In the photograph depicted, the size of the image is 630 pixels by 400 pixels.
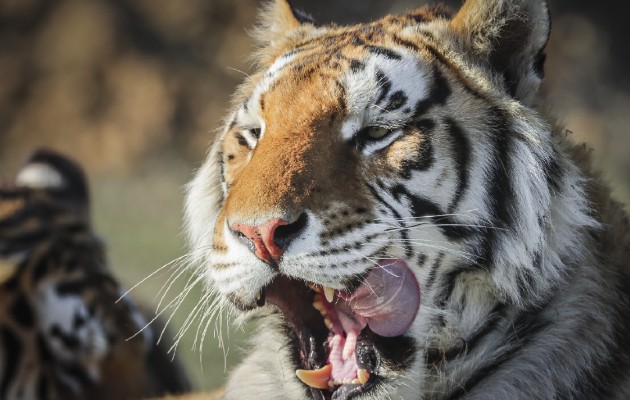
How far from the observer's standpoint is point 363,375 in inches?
77.0

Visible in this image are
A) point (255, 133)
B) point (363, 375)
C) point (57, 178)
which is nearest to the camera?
point (363, 375)

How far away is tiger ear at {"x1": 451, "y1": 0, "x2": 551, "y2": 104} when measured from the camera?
209 cm

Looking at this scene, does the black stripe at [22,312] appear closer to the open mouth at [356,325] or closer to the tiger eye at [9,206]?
the tiger eye at [9,206]

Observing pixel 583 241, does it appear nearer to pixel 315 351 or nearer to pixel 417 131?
pixel 417 131

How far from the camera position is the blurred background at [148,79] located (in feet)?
27.4

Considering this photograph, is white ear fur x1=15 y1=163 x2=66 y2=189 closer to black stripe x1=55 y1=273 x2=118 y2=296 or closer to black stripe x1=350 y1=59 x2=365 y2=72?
black stripe x1=55 y1=273 x2=118 y2=296

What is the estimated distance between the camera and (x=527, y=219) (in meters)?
2.02

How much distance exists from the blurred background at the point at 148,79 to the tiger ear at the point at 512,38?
600cm

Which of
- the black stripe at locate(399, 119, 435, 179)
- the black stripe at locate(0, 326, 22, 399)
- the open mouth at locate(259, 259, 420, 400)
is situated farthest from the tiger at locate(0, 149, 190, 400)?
the black stripe at locate(399, 119, 435, 179)

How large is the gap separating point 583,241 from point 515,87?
36cm

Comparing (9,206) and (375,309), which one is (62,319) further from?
(375,309)

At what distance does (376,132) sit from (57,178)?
6.48ft

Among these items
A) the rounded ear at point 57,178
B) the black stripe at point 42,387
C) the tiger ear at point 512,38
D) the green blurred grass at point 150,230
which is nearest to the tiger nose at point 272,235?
the tiger ear at point 512,38

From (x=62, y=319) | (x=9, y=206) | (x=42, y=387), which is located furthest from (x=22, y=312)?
(x=9, y=206)
